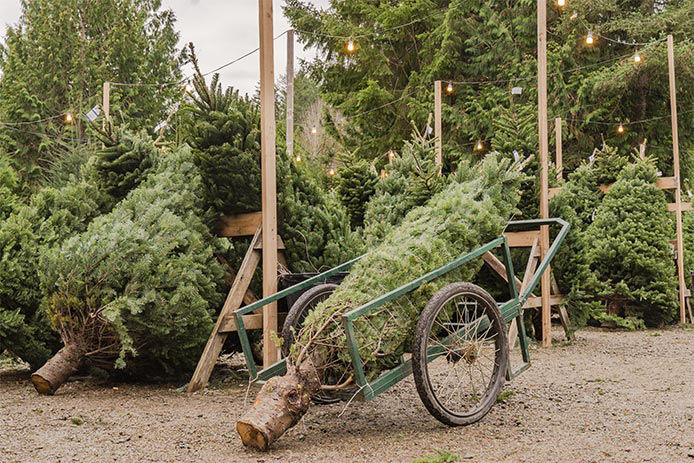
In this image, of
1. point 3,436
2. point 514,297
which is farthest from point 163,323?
point 514,297

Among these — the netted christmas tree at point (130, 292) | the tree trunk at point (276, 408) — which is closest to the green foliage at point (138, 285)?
the netted christmas tree at point (130, 292)

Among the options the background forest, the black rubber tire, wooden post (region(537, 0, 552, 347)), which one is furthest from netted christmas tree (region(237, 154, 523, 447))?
wooden post (region(537, 0, 552, 347))

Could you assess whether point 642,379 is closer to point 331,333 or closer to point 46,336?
point 331,333

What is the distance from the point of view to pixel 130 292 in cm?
445

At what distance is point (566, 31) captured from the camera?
695 inches

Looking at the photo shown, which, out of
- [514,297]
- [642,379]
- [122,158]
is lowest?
[642,379]

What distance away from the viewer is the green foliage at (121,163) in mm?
5566

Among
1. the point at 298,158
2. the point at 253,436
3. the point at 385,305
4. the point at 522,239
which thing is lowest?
the point at 253,436

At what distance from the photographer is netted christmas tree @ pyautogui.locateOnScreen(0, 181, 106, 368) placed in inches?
195

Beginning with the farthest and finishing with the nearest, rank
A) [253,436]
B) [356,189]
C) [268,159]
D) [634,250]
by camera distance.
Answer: [634,250] → [356,189] → [268,159] → [253,436]

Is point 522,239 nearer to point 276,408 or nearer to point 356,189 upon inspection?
point 356,189

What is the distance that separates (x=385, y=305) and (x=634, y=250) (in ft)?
21.7

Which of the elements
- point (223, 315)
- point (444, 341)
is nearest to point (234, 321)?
point (223, 315)

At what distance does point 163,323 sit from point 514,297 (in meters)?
2.28
